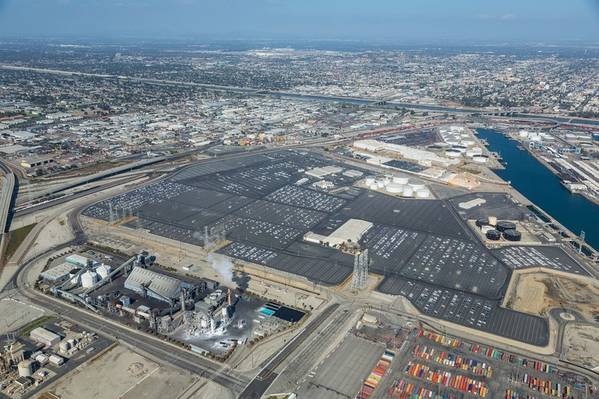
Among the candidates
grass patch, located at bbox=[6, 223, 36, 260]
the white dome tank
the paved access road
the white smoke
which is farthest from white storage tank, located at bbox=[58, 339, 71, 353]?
the white dome tank

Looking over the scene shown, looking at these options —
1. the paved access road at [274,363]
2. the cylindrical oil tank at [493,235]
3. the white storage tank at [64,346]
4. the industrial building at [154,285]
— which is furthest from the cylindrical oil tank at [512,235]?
the white storage tank at [64,346]

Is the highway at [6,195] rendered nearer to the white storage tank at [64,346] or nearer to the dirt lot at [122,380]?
the white storage tank at [64,346]

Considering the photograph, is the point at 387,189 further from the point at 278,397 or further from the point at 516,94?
the point at 516,94

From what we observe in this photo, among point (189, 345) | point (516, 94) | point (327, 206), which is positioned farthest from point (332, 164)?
point (516, 94)

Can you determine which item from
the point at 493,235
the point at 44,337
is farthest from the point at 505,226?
the point at 44,337

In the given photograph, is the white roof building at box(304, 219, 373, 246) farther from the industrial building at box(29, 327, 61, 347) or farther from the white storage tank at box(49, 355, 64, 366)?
the white storage tank at box(49, 355, 64, 366)

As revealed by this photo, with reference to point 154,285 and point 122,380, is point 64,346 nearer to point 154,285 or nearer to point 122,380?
point 122,380
